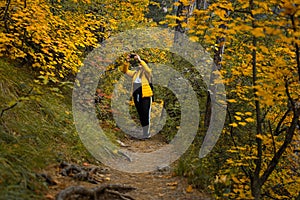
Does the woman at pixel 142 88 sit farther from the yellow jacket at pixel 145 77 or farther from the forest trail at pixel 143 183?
the forest trail at pixel 143 183

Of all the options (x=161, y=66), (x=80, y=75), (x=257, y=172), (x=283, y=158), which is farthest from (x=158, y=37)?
(x=257, y=172)

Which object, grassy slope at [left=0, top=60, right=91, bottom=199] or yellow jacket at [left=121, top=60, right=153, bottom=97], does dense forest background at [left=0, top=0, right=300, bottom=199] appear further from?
yellow jacket at [left=121, top=60, right=153, bottom=97]

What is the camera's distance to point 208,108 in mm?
7059

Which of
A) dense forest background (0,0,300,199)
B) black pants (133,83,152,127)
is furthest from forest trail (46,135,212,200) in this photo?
black pants (133,83,152,127)

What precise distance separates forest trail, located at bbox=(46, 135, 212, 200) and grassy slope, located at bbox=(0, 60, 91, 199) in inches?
11.0

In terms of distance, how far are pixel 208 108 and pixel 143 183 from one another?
8.46 ft

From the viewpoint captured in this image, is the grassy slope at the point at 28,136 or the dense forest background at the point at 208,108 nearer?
the grassy slope at the point at 28,136

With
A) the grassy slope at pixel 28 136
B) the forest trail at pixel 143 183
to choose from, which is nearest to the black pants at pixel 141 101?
the grassy slope at pixel 28 136

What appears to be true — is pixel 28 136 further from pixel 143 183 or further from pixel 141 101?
pixel 141 101

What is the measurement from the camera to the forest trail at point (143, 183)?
172 inches

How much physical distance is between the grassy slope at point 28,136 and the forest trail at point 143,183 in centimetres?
28

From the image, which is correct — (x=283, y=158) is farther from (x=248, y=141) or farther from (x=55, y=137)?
(x=55, y=137)

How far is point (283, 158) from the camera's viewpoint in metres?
6.25

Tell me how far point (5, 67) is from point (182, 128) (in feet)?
14.4
